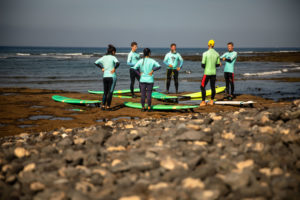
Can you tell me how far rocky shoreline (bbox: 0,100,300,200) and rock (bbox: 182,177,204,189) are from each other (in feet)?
0.04

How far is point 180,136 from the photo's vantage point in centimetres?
429

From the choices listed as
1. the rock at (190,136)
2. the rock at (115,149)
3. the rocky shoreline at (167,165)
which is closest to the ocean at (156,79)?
the rocky shoreline at (167,165)

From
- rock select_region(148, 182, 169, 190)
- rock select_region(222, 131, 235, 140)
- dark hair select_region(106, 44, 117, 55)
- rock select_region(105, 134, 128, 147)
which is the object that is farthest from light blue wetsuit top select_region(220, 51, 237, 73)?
rock select_region(148, 182, 169, 190)

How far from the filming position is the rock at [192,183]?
2.92 metres

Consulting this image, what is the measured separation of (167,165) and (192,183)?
506 mm

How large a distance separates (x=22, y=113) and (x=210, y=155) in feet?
23.6

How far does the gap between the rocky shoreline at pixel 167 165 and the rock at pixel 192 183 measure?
11 millimetres

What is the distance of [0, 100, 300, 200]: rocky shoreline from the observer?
2902mm

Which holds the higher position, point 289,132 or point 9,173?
point 289,132

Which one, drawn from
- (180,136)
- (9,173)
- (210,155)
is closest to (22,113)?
(9,173)

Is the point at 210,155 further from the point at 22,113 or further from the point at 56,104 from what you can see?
the point at 56,104

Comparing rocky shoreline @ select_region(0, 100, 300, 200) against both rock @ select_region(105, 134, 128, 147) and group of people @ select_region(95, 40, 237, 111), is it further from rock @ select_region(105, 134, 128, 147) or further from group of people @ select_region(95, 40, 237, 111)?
group of people @ select_region(95, 40, 237, 111)

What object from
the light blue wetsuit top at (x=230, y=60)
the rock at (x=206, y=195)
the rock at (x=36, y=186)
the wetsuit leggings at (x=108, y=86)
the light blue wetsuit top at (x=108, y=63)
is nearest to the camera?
the rock at (x=206, y=195)

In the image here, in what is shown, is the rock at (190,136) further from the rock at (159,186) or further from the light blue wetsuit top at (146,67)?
the light blue wetsuit top at (146,67)
